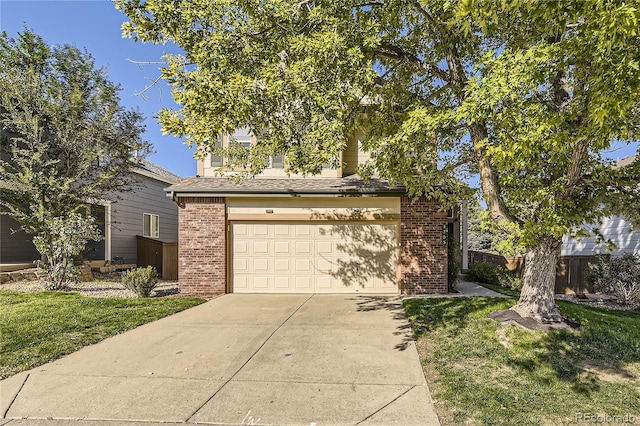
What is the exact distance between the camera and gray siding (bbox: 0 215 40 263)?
11.3 metres

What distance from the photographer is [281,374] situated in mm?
4410

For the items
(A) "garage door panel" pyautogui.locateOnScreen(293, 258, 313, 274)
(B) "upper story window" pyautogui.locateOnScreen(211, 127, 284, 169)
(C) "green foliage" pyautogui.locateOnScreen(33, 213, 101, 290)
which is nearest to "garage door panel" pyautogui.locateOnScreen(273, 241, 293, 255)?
(A) "garage door panel" pyautogui.locateOnScreen(293, 258, 313, 274)

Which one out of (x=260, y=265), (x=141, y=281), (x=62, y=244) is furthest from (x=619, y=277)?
(x=62, y=244)

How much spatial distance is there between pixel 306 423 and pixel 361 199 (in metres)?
7.17

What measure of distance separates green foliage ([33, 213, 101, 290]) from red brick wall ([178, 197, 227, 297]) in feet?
9.84

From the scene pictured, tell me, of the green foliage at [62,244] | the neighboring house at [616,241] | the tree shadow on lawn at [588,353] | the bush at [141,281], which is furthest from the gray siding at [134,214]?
the neighboring house at [616,241]

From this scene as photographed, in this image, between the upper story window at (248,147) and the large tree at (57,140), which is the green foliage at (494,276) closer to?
the upper story window at (248,147)

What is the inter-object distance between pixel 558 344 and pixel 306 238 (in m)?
6.56

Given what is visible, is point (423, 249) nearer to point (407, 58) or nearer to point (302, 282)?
point (302, 282)

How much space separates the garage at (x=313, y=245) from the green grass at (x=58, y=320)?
2047 mm

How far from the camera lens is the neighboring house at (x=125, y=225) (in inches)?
460

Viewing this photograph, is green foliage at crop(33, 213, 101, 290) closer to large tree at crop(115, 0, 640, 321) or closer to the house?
the house

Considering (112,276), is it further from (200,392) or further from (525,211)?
(525,211)

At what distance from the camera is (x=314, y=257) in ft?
33.2
